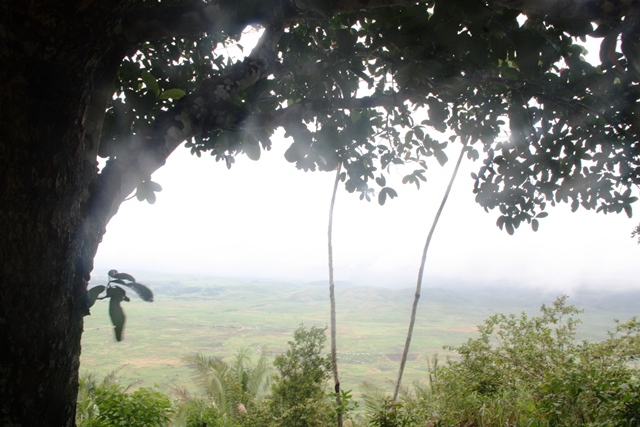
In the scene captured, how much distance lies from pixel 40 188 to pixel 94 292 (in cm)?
24

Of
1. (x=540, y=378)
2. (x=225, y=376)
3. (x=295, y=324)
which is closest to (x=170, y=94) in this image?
(x=540, y=378)

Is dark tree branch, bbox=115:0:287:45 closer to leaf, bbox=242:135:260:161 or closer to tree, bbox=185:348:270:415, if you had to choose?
leaf, bbox=242:135:260:161

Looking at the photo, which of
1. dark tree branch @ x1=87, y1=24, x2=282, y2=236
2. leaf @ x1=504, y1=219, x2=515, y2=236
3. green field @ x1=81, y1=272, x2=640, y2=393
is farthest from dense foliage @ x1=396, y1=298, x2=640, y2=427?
green field @ x1=81, y1=272, x2=640, y2=393

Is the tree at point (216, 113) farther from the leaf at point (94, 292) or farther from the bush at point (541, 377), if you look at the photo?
the bush at point (541, 377)

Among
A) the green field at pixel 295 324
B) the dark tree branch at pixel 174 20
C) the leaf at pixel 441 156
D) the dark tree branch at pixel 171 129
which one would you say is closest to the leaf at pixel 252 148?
the dark tree branch at pixel 171 129

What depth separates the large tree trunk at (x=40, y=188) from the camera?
567 millimetres

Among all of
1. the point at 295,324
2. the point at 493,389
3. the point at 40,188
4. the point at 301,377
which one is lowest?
the point at 295,324

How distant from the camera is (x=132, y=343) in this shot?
2623 cm

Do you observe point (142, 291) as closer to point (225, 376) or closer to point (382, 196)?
point (382, 196)

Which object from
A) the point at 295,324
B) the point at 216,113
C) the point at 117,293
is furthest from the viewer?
the point at 295,324

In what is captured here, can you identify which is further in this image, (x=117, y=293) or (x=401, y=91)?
(x=401, y=91)

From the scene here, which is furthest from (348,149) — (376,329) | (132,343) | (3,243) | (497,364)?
(376,329)

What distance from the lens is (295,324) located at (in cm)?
3456

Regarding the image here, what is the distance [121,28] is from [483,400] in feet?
12.8
